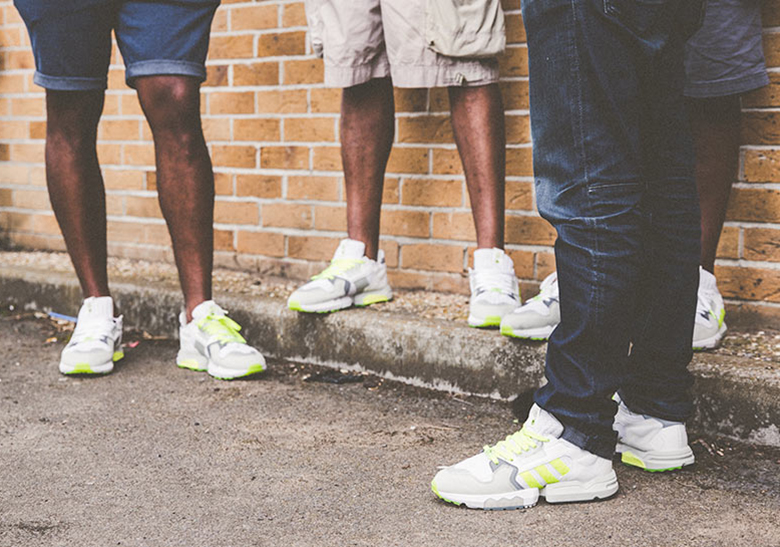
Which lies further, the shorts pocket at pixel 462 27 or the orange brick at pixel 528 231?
the orange brick at pixel 528 231

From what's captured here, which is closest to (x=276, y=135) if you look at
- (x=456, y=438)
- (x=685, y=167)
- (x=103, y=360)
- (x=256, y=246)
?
(x=256, y=246)

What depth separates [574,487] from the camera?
1580mm

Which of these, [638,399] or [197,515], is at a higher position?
[638,399]

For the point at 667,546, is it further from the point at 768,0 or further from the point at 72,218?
the point at 72,218

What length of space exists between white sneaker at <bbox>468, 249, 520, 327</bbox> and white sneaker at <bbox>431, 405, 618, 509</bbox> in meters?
0.69

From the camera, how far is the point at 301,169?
305 cm

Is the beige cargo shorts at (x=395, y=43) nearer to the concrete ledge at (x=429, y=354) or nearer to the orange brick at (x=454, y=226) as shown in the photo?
the orange brick at (x=454, y=226)

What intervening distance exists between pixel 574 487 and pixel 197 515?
2.24 ft

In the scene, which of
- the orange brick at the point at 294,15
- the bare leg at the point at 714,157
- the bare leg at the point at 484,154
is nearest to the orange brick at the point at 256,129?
the orange brick at the point at 294,15

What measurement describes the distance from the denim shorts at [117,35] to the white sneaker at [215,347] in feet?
2.21

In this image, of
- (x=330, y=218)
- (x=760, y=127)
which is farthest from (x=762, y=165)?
(x=330, y=218)

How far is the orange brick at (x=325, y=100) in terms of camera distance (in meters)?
2.93

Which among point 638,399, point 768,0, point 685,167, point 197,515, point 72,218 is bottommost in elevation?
point 197,515

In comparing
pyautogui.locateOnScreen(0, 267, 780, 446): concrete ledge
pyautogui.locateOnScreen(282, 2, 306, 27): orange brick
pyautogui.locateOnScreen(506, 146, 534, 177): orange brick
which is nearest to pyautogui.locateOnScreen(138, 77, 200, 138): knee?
pyautogui.locateOnScreen(0, 267, 780, 446): concrete ledge
